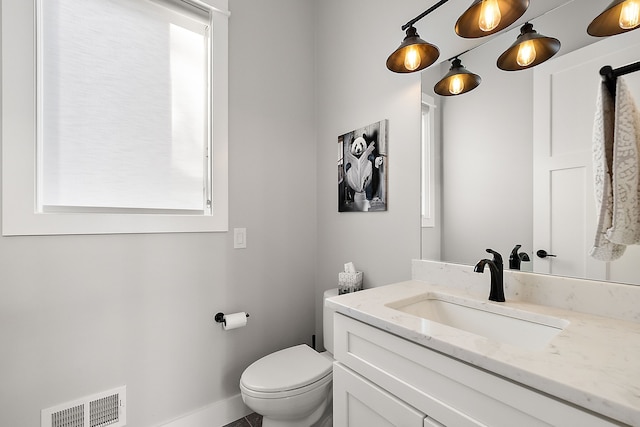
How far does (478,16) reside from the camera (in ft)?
3.02

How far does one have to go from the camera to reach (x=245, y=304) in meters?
1.68

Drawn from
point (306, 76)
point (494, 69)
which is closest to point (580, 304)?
point (494, 69)

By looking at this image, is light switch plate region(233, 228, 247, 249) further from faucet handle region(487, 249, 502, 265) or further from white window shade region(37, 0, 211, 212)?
faucet handle region(487, 249, 502, 265)

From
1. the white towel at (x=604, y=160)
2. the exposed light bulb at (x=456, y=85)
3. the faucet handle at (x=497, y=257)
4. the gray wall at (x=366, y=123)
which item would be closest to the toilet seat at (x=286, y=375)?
the gray wall at (x=366, y=123)

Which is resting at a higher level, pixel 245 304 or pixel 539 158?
pixel 539 158

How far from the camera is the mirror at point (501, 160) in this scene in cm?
88

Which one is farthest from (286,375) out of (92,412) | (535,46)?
(535,46)

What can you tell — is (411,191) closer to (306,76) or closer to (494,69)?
(494,69)

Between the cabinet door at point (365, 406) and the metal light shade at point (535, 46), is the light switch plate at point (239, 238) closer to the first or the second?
the cabinet door at point (365, 406)

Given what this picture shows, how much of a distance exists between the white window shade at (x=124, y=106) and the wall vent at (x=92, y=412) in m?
0.86

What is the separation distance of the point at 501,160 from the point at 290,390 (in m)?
1.28

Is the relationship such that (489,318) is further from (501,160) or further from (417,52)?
(417,52)

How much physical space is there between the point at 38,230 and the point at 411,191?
1633mm

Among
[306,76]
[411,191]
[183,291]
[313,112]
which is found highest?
[306,76]
